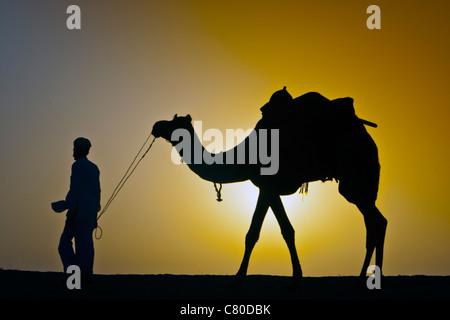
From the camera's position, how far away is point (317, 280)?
15.4 meters

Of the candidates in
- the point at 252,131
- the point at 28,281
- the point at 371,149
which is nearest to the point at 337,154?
the point at 371,149

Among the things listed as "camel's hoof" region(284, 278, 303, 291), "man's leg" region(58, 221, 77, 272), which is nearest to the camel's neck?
"camel's hoof" region(284, 278, 303, 291)

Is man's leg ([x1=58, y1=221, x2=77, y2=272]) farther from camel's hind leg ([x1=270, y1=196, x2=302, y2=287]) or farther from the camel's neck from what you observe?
camel's hind leg ([x1=270, y1=196, x2=302, y2=287])

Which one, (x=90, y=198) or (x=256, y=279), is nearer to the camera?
(x=90, y=198)

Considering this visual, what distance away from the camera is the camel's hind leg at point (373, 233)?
1319 cm

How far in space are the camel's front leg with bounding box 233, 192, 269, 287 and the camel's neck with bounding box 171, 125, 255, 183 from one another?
2.07 ft

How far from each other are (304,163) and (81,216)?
15.0 ft

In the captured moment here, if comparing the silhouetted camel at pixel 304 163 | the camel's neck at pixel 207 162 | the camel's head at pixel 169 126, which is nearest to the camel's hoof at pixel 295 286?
the silhouetted camel at pixel 304 163

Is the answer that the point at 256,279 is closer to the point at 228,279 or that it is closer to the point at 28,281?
the point at 228,279

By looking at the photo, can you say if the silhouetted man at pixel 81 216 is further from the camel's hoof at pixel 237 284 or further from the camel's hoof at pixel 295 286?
the camel's hoof at pixel 295 286

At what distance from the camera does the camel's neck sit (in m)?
13.7

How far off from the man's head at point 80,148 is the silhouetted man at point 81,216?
5.0 inches

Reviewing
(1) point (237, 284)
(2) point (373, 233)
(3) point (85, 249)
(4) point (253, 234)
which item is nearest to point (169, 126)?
(4) point (253, 234)

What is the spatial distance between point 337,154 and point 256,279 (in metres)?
3.54
